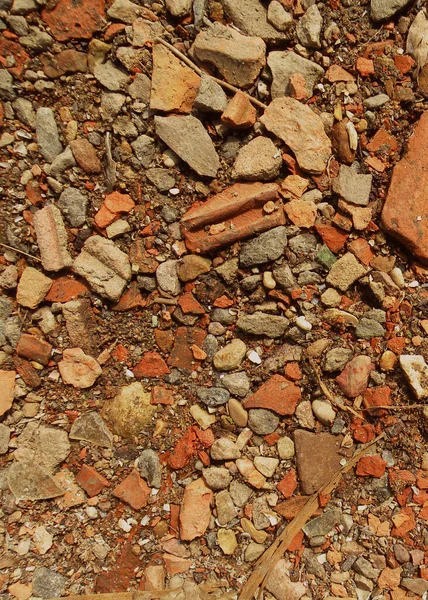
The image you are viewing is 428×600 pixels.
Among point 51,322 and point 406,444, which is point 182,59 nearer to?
point 51,322

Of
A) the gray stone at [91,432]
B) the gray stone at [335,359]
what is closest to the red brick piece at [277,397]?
the gray stone at [335,359]

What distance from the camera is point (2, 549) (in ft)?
4.95

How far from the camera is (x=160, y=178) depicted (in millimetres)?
1574

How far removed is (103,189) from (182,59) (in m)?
0.50

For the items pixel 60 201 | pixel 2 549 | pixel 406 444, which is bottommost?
pixel 2 549

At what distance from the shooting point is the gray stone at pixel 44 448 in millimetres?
1561

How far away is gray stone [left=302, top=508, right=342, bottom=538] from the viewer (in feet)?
5.12

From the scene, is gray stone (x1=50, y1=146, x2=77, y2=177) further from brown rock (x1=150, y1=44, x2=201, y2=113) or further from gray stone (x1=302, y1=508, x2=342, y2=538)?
gray stone (x1=302, y1=508, x2=342, y2=538)

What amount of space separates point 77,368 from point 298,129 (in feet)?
3.57

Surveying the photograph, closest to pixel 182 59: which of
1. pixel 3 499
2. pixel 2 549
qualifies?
pixel 3 499

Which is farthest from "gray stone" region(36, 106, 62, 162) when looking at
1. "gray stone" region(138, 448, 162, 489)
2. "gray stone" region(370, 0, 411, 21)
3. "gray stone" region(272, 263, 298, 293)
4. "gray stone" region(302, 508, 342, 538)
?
"gray stone" region(302, 508, 342, 538)

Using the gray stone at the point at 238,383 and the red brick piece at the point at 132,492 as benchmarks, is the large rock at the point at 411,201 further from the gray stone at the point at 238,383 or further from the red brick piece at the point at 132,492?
the red brick piece at the point at 132,492

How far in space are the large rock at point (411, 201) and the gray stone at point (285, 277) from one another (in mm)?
355

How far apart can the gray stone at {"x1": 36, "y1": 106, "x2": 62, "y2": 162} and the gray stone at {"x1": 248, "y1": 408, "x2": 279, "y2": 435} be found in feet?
3.59
